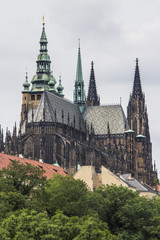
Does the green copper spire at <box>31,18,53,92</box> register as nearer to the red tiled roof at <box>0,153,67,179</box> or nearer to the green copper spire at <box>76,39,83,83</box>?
the green copper spire at <box>76,39,83,83</box>

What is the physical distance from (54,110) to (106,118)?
20445 mm

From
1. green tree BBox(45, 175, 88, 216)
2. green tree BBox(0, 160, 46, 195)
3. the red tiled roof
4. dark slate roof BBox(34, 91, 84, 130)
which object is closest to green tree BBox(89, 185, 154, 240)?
green tree BBox(45, 175, 88, 216)

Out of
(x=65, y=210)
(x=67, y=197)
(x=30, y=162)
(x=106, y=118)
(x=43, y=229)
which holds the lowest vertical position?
(x=43, y=229)

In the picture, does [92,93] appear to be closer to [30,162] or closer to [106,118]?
[106,118]

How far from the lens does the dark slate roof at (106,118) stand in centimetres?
15362

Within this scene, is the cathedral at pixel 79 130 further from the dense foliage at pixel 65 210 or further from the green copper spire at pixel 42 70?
the dense foliage at pixel 65 210

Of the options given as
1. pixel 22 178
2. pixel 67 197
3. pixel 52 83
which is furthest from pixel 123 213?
pixel 52 83

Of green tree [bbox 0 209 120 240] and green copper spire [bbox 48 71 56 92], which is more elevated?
green copper spire [bbox 48 71 56 92]

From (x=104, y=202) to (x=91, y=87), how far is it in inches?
3811

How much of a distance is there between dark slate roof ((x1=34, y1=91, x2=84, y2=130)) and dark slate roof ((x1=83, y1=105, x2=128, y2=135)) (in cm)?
430

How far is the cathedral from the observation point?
130875mm

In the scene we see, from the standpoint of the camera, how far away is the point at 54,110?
138m

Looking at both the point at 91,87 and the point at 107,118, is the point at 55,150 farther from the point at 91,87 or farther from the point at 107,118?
the point at 91,87

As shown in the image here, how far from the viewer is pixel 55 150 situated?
428ft
